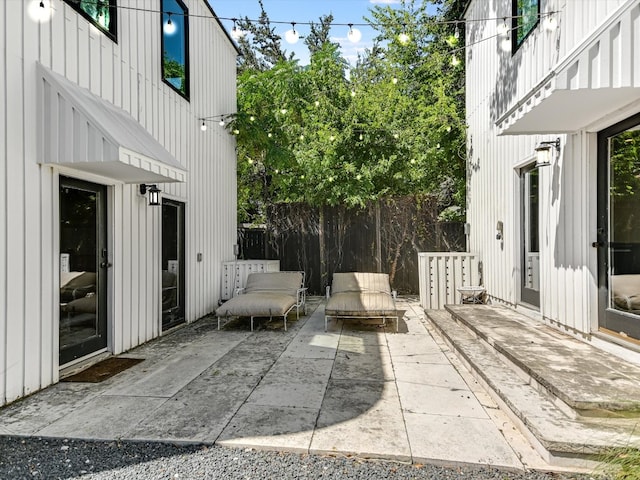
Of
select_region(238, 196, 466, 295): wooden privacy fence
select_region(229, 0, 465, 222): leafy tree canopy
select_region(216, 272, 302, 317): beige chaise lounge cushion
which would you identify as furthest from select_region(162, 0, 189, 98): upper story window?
select_region(238, 196, 466, 295): wooden privacy fence

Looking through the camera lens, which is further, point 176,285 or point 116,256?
point 176,285

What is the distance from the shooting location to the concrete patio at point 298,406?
273 cm

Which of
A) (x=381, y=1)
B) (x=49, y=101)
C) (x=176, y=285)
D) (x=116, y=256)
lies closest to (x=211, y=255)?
(x=176, y=285)

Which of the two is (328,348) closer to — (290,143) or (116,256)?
(116,256)

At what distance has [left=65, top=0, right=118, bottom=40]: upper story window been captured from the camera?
427 cm

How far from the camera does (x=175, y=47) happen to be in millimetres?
6484

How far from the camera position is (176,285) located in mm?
6422

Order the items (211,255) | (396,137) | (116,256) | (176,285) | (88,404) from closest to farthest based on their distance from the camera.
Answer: (88,404) → (116,256) → (176,285) → (211,255) → (396,137)

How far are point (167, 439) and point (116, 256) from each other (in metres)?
2.71

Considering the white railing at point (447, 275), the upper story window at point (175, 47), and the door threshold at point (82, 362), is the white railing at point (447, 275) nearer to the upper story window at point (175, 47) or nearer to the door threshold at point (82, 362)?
the upper story window at point (175, 47)

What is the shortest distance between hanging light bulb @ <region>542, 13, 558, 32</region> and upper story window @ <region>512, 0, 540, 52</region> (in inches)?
13.2

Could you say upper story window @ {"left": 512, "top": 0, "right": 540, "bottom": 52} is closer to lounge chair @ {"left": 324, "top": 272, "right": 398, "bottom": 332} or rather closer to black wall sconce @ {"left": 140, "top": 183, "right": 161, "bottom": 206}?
lounge chair @ {"left": 324, "top": 272, "right": 398, "bottom": 332}

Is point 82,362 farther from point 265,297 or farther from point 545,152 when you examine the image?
point 545,152

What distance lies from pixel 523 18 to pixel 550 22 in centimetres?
115
